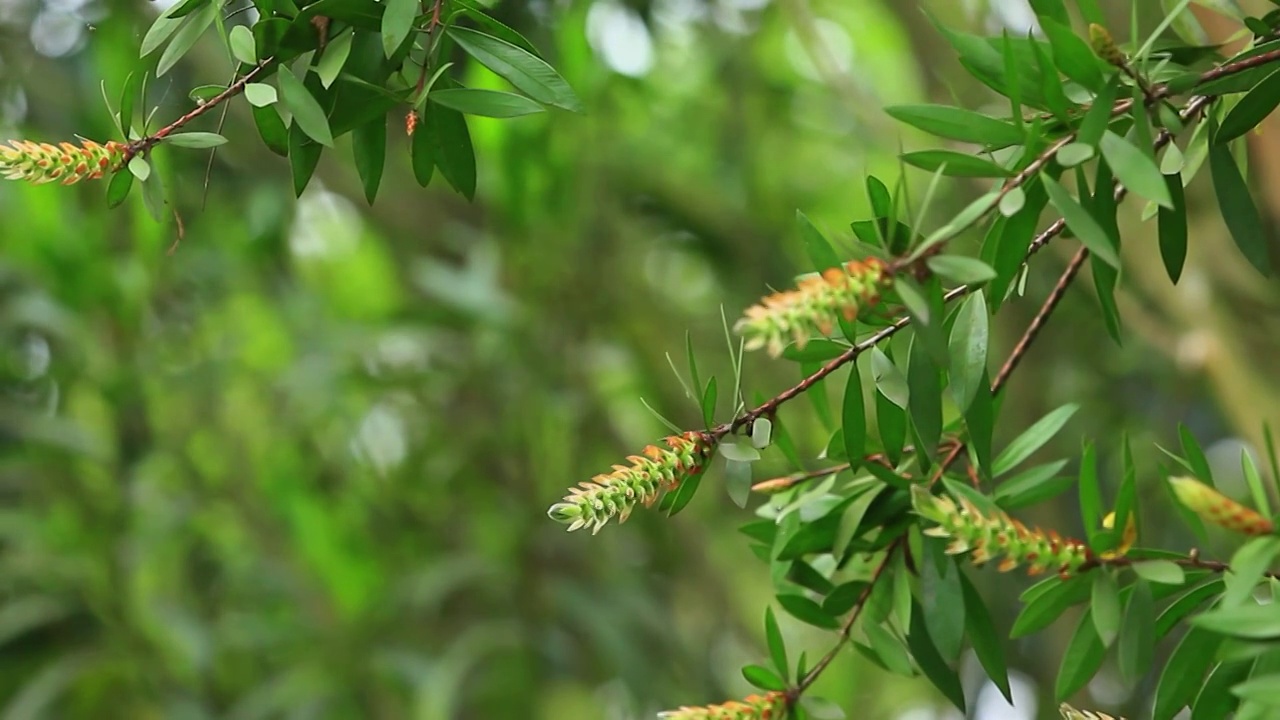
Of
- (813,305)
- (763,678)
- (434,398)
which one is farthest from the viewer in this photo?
(434,398)

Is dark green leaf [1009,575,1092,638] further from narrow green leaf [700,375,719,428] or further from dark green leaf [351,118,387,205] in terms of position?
dark green leaf [351,118,387,205]

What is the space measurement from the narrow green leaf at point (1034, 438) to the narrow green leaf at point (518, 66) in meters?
0.16

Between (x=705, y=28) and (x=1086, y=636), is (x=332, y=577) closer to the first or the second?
(x=705, y=28)

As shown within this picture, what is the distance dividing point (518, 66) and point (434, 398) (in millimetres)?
987

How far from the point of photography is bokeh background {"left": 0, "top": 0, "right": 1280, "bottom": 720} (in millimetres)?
1088

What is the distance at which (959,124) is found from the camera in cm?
30

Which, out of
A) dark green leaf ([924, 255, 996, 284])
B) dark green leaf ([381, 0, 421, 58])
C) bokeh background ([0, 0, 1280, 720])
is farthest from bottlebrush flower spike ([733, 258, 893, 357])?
bokeh background ([0, 0, 1280, 720])

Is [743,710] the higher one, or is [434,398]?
[743,710]

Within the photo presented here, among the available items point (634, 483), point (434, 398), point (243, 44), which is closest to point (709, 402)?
point (634, 483)

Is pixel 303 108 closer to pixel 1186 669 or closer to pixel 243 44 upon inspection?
pixel 243 44

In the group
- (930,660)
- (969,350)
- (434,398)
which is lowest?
(434,398)

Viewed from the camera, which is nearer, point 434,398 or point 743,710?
point 743,710

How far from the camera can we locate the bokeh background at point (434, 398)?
1.09m

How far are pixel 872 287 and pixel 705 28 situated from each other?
1.04 metres
